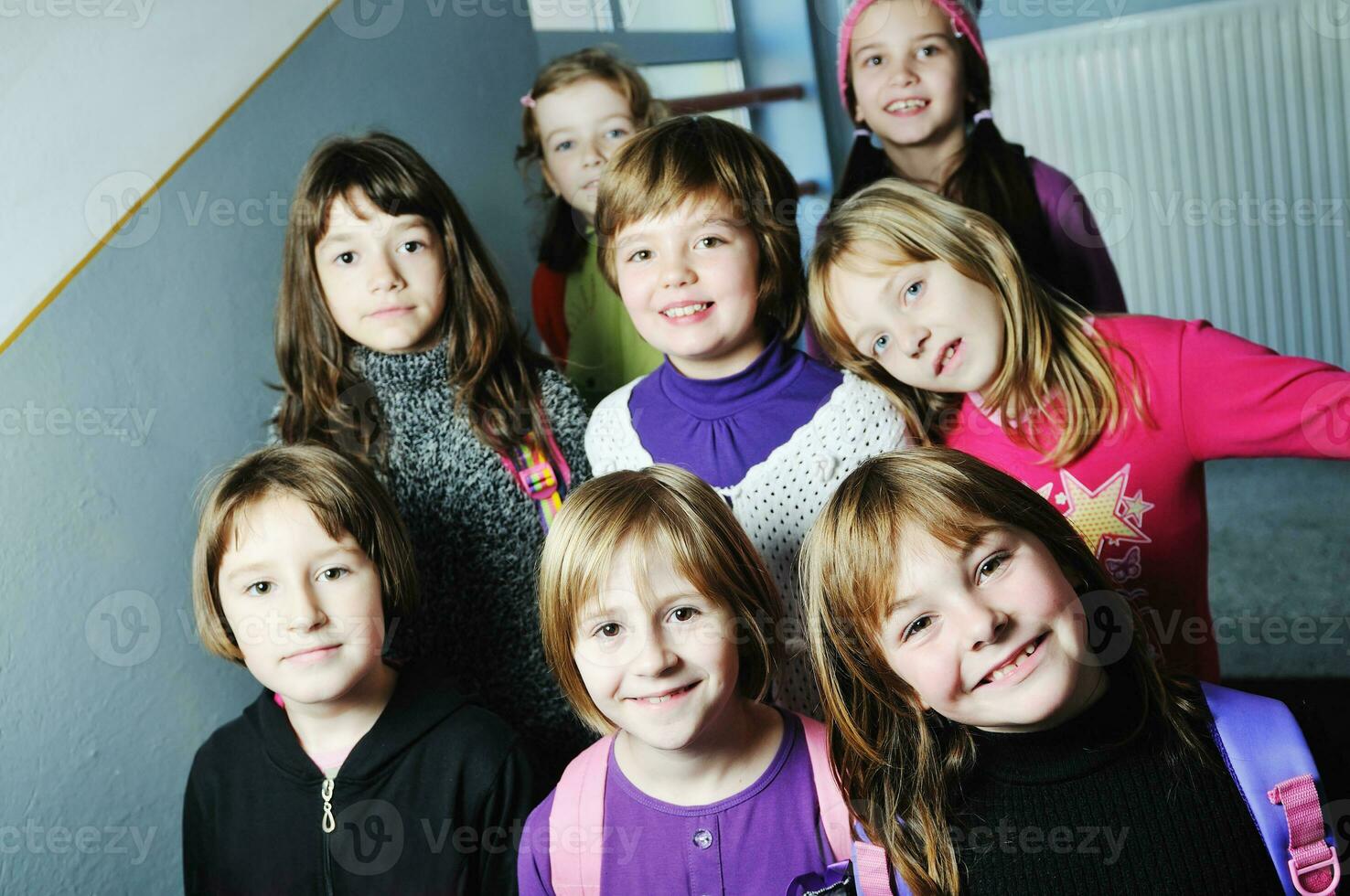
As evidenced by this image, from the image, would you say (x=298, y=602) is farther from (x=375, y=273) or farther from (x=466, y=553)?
(x=375, y=273)

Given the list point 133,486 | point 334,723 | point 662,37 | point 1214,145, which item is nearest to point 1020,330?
point 334,723

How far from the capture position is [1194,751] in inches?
52.6

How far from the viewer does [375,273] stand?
1.96 metres

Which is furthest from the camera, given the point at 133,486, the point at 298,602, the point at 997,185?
the point at 997,185

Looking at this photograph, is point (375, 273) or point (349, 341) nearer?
point (375, 273)

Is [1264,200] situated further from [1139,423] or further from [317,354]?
[317,354]

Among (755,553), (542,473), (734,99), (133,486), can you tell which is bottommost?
(755,553)

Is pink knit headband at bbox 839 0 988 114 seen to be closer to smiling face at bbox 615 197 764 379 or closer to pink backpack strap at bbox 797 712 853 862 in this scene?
smiling face at bbox 615 197 764 379

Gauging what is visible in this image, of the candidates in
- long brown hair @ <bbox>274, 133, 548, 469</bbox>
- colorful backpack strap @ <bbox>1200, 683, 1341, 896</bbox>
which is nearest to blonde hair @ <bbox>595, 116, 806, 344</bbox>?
long brown hair @ <bbox>274, 133, 548, 469</bbox>

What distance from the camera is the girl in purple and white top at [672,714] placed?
1.47 m

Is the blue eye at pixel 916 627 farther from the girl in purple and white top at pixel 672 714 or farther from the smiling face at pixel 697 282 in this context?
the smiling face at pixel 697 282

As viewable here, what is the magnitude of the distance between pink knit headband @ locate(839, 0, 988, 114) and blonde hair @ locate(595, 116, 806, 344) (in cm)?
67

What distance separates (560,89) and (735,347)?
3.06 ft

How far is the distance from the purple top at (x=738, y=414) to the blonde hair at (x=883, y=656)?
1.24 feet
